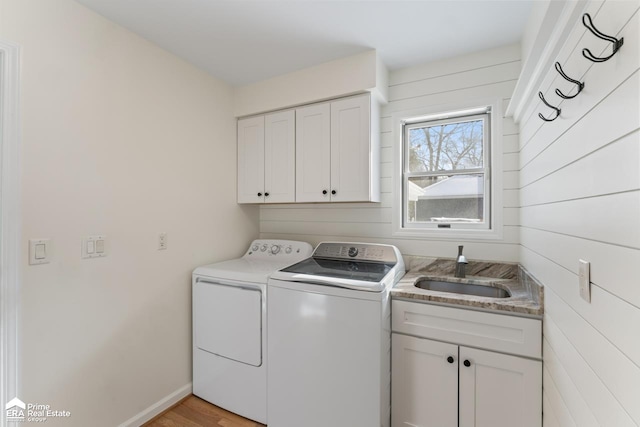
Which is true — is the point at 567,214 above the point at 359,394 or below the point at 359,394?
above

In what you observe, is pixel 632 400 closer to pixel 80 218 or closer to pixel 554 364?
pixel 554 364

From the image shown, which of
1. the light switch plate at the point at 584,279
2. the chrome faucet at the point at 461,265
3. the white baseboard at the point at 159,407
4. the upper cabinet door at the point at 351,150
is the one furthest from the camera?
the upper cabinet door at the point at 351,150

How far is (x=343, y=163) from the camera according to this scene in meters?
2.13

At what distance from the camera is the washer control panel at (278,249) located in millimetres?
2417

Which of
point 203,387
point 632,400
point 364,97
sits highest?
point 364,97

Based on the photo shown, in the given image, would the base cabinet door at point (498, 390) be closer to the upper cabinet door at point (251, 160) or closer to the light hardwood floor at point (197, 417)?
the light hardwood floor at point (197, 417)

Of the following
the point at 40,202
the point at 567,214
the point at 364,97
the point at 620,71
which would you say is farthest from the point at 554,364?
the point at 40,202

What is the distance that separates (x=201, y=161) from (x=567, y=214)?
2.24 meters

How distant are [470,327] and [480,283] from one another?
0.43 meters

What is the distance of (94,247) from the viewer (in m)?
1.61

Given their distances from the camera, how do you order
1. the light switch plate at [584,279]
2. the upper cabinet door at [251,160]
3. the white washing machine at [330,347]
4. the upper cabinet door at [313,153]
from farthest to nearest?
the upper cabinet door at [251,160] < the upper cabinet door at [313,153] < the white washing machine at [330,347] < the light switch plate at [584,279]

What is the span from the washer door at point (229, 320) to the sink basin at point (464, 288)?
1134 millimetres

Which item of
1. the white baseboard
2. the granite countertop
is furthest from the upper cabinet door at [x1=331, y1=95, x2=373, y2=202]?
the white baseboard

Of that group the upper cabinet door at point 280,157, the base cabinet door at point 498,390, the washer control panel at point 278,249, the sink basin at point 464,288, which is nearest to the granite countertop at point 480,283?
the sink basin at point 464,288
